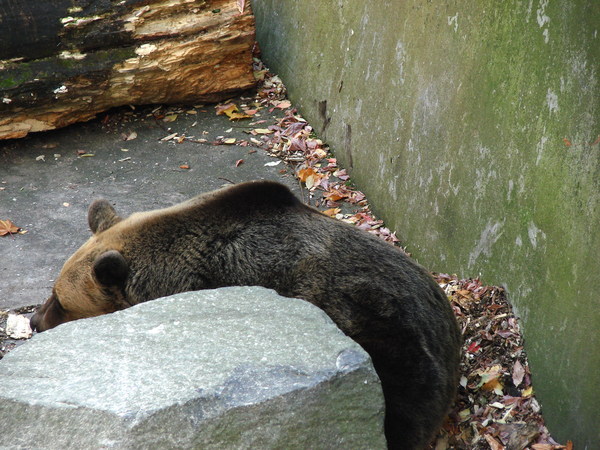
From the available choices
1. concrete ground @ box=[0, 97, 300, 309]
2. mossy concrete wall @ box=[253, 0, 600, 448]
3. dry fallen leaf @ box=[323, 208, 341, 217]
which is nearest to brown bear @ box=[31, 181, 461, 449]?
mossy concrete wall @ box=[253, 0, 600, 448]

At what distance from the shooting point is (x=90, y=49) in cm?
764

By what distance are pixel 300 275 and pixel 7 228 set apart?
369 cm

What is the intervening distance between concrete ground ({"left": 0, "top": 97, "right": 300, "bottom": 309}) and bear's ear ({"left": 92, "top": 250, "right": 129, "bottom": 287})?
2.06 metres

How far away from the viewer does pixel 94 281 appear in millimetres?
4066

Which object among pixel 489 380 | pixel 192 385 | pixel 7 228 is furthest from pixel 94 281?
pixel 7 228

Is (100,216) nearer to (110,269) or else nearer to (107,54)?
(110,269)

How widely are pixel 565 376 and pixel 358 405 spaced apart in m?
1.52

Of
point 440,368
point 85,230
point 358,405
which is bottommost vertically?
point 85,230

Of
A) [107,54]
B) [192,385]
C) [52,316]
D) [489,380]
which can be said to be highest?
[192,385]

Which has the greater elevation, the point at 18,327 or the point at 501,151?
the point at 501,151

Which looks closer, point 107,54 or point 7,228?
point 7,228

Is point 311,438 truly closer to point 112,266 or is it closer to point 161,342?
point 161,342

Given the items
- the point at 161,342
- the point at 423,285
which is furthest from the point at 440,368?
the point at 161,342

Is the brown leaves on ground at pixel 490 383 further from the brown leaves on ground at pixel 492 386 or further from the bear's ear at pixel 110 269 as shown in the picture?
the bear's ear at pixel 110 269
